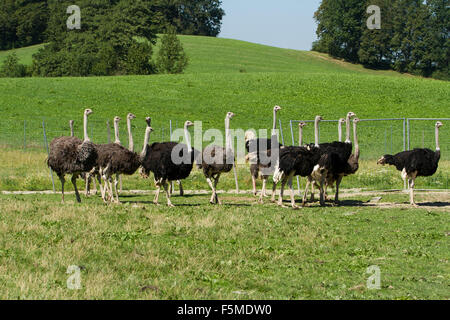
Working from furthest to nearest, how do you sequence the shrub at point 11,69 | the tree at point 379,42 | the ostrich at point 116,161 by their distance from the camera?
1. the tree at point 379,42
2. the shrub at point 11,69
3. the ostrich at point 116,161

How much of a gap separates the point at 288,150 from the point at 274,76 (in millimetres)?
49806

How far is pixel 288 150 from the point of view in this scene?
17.5 m

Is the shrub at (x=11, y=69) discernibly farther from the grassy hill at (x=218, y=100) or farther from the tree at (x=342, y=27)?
the tree at (x=342, y=27)

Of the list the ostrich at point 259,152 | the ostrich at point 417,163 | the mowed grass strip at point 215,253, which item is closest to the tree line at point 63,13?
the ostrich at point 259,152

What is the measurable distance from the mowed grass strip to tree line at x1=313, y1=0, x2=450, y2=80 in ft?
270

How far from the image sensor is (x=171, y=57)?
76438 mm

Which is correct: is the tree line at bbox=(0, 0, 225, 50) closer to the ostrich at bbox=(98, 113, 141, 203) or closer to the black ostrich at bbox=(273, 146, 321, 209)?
the ostrich at bbox=(98, 113, 141, 203)

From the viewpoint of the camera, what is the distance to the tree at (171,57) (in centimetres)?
7594

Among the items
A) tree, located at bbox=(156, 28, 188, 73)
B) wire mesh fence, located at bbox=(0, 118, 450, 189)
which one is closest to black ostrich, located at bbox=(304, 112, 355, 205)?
wire mesh fence, located at bbox=(0, 118, 450, 189)

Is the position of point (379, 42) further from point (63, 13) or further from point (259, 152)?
point (259, 152)

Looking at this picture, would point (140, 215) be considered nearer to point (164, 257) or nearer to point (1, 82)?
point (164, 257)

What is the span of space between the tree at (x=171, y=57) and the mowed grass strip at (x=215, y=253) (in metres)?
61.1

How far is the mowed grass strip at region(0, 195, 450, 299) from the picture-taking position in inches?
328
